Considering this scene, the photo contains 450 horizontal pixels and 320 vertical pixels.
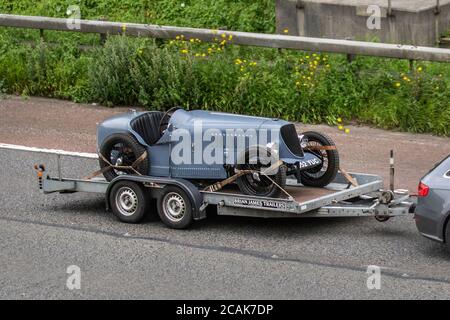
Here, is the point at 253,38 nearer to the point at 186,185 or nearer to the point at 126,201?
the point at 126,201

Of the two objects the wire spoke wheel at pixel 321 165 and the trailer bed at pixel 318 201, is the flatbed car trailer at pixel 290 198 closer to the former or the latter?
the trailer bed at pixel 318 201

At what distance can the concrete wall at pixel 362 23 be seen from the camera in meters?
17.2

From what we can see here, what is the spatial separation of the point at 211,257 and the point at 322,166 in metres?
1.92

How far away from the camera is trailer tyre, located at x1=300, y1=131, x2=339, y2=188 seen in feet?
40.5

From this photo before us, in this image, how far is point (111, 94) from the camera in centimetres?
1711

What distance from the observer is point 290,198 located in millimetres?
11562

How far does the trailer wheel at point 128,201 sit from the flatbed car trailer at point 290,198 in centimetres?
1

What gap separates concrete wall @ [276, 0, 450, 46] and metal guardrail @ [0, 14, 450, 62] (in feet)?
3.33

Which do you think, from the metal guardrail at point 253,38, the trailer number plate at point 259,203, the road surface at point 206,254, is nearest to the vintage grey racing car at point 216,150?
the trailer number plate at point 259,203

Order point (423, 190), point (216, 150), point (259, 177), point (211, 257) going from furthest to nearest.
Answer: point (216, 150), point (259, 177), point (211, 257), point (423, 190)

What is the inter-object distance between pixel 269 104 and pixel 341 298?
249 inches

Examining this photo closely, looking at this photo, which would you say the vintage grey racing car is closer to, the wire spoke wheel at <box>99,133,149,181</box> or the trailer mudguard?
the wire spoke wheel at <box>99,133,149,181</box>

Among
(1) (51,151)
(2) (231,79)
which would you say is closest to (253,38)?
(2) (231,79)

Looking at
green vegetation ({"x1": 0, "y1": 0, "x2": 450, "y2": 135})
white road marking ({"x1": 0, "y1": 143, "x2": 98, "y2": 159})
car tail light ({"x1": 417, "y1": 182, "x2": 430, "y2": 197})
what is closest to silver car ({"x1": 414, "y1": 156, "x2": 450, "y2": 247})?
car tail light ({"x1": 417, "y1": 182, "x2": 430, "y2": 197})
